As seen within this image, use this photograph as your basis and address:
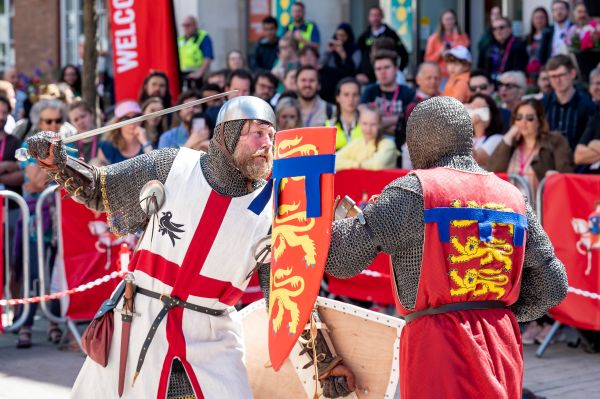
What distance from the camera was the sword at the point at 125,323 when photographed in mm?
4320

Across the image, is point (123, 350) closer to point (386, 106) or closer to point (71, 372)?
point (71, 372)

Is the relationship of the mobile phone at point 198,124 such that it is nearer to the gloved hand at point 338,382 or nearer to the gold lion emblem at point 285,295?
the gloved hand at point 338,382

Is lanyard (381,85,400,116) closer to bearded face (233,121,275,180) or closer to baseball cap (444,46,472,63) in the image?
baseball cap (444,46,472,63)

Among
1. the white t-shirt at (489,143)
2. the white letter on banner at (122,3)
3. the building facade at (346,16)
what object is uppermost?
the white letter on banner at (122,3)

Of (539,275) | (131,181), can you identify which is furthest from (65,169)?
(539,275)

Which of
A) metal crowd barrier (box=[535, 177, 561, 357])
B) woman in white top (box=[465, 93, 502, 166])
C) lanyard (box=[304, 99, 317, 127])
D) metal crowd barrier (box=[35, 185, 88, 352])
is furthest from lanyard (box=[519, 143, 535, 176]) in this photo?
metal crowd barrier (box=[35, 185, 88, 352])

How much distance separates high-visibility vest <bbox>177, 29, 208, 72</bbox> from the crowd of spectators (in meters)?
1.29

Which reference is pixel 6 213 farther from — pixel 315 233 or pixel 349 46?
pixel 349 46

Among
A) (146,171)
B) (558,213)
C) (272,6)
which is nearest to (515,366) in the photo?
(146,171)

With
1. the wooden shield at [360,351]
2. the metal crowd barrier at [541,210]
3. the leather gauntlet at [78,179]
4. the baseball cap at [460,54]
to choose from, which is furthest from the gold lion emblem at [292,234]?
the baseball cap at [460,54]

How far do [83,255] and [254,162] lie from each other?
425 centimetres

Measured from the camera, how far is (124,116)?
31.4 feet

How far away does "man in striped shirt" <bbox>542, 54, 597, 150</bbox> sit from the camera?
8.70 metres

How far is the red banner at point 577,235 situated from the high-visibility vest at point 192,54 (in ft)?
21.7
